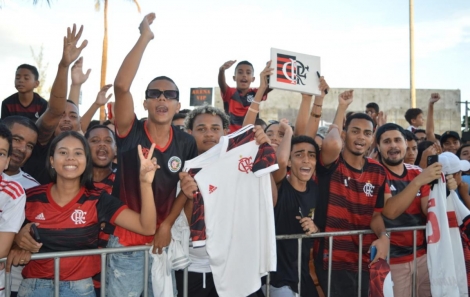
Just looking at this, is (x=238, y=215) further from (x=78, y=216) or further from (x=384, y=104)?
(x=384, y=104)

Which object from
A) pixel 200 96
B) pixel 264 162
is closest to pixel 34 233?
pixel 264 162

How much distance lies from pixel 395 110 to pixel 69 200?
68.0ft

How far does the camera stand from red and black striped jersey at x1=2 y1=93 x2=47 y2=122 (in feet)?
21.1

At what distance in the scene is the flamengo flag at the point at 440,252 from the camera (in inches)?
169

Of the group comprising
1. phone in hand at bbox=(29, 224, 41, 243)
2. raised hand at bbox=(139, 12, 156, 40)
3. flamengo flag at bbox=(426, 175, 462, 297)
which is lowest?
flamengo flag at bbox=(426, 175, 462, 297)

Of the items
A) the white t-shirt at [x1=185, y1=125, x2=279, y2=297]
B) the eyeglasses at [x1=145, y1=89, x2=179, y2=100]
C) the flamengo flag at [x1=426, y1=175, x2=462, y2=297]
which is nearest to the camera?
the white t-shirt at [x1=185, y1=125, x2=279, y2=297]

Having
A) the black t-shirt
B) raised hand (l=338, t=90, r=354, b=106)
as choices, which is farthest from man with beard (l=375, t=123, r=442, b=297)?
the black t-shirt

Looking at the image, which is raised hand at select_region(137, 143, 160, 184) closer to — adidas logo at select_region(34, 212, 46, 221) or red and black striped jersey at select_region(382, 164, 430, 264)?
adidas logo at select_region(34, 212, 46, 221)

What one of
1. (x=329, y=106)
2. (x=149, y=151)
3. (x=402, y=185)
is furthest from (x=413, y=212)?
(x=329, y=106)

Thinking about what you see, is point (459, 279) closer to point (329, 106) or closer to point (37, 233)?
point (37, 233)

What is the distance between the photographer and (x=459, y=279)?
4371 millimetres

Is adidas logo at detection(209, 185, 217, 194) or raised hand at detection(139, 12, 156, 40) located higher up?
raised hand at detection(139, 12, 156, 40)

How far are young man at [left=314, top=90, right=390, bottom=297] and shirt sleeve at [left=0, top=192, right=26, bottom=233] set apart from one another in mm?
2661

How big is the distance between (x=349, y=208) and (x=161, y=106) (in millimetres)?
2058
